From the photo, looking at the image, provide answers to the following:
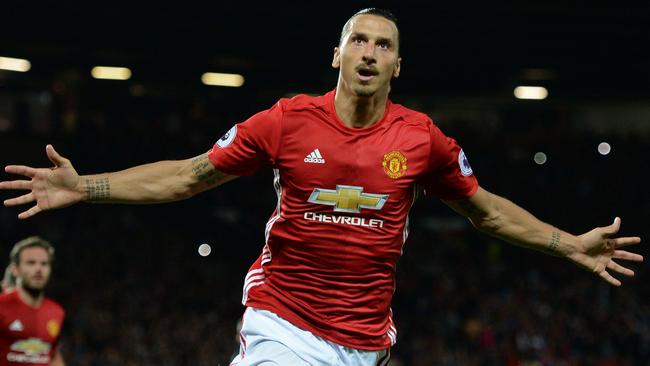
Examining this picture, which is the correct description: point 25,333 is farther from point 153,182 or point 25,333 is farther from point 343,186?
point 343,186

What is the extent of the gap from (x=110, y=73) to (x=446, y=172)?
2292 centimetres

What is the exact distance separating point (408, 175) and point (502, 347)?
1495cm

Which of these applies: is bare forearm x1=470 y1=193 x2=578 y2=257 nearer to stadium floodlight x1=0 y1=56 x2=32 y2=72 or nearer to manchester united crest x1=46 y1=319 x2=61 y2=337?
manchester united crest x1=46 y1=319 x2=61 y2=337

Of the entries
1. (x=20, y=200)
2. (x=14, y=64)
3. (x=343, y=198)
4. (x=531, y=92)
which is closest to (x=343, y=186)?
(x=343, y=198)

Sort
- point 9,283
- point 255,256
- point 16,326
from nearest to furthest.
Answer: point 16,326 → point 9,283 → point 255,256

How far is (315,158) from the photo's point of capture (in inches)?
172

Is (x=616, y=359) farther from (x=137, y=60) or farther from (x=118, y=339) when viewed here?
(x=137, y=60)

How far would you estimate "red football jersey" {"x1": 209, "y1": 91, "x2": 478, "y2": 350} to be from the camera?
4352 millimetres

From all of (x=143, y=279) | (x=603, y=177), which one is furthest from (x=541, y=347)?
(x=143, y=279)

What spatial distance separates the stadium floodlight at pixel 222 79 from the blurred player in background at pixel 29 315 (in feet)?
60.3

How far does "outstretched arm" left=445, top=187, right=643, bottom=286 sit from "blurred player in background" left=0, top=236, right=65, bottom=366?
454 cm

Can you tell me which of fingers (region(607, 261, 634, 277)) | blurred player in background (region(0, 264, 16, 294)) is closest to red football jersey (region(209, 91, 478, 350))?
fingers (region(607, 261, 634, 277))

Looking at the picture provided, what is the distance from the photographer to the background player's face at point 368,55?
174 inches

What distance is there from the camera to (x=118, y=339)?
1833 centimetres
